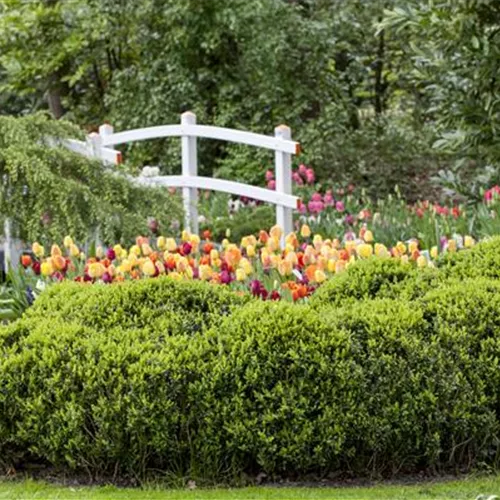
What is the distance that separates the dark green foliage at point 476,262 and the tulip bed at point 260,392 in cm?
64

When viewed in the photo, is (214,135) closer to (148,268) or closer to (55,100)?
(148,268)

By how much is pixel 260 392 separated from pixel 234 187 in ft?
17.2

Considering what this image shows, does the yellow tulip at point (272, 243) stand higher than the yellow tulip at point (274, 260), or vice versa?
the yellow tulip at point (272, 243)

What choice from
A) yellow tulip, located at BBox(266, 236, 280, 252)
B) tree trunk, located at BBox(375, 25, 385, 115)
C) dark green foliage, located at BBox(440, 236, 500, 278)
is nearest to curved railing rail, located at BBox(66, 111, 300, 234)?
yellow tulip, located at BBox(266, 236, 280, 252)

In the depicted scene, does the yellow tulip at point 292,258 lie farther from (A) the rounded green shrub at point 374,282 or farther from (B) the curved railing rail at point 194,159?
(B) the curved railing rail at point 194,159

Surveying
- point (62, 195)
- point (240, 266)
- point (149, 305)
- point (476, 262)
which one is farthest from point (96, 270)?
point (476, 262)

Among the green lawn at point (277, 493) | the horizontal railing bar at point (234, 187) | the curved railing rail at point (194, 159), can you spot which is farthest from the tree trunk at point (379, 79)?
the green lawn at point (277, 493)

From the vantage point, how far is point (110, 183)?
806cm

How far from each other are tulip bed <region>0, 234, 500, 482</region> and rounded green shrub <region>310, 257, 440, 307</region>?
0.36m

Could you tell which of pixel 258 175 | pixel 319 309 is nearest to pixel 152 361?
pixel 319 309

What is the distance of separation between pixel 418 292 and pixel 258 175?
7743 mm

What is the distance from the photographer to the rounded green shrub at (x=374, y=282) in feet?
17.3

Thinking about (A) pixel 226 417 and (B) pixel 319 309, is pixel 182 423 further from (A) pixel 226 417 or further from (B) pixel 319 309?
(B) pixel 319 309

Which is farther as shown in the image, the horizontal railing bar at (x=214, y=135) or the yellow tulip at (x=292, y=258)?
the horizontal railing bar at (x=214, y=135)
